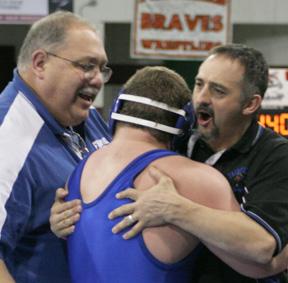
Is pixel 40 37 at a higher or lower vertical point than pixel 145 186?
higher

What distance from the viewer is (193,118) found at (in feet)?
6.08

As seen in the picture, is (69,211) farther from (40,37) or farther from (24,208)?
(40,37)

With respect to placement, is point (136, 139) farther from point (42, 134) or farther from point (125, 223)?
point (42, 134)

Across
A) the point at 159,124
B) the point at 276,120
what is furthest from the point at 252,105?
the point at 276,120

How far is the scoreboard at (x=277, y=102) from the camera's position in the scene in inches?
205

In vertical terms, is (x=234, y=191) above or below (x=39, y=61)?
below

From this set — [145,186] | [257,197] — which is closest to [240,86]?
[257,197]

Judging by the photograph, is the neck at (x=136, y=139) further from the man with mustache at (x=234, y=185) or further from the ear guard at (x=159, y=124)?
the man with mustache at (x=234, y=185)

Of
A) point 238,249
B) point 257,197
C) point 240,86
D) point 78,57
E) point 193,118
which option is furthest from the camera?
point 78,57

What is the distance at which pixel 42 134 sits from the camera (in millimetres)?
2109

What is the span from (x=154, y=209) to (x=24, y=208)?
482 millimetres

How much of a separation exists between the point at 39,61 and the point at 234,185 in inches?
33.2

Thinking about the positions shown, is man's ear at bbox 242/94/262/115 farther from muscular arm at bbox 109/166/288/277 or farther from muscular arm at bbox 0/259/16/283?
muscular arm at bbox 0/259/16/283

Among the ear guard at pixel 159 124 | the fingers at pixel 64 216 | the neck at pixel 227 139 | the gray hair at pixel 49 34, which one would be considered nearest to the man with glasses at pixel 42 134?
the gray hair at pixel 49 34
